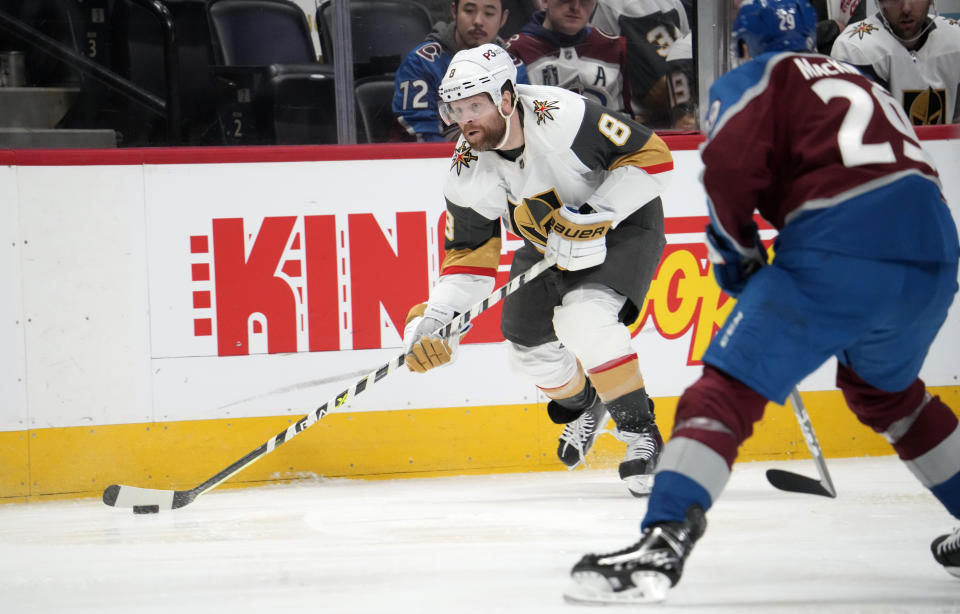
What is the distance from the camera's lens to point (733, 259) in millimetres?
1861

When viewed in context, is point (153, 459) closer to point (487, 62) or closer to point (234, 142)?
point (234, 142)

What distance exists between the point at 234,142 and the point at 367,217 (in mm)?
512

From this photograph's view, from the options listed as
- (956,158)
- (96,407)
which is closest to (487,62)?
(96,407)

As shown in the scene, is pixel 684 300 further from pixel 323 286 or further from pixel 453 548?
pixel 453 548

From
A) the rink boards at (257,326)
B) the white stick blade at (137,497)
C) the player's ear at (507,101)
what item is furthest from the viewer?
the rink boards at (257,326)

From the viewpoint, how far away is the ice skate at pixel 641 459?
294cm

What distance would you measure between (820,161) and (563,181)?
3.94 feet

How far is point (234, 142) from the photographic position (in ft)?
11.5

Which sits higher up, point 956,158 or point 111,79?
point 111,79

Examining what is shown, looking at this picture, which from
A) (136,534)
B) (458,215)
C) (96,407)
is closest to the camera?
(136,534)

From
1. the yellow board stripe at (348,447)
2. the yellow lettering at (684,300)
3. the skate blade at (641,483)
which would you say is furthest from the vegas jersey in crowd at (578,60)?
the skate blade at (641,483)

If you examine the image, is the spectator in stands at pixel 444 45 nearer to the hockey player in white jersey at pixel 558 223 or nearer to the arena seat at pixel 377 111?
the arena seat at pixel 377 111

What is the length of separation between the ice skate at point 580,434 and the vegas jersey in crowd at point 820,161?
4.98 ft

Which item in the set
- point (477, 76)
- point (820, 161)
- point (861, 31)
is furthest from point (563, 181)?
point (861, 31)
